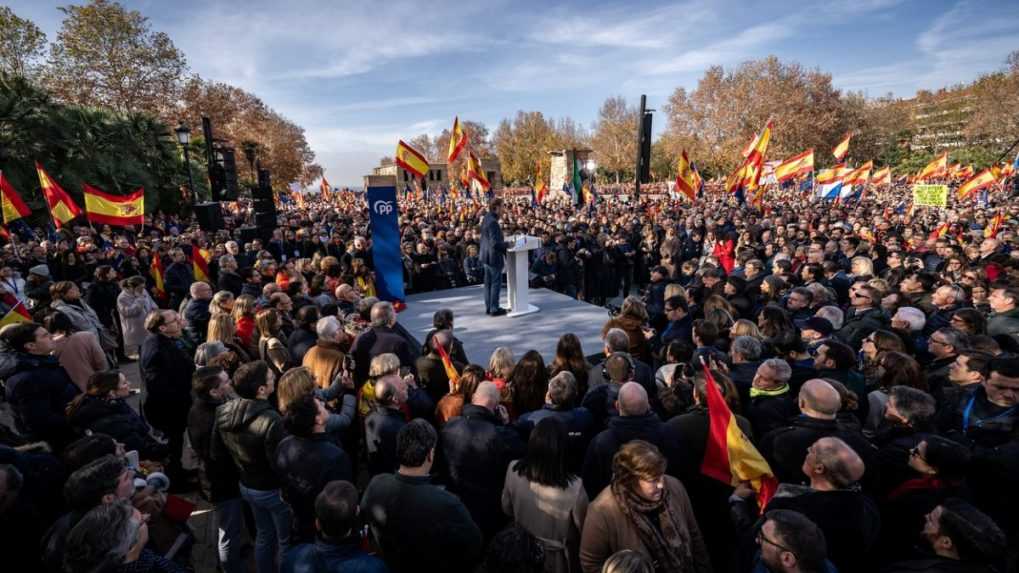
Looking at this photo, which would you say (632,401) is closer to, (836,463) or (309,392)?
(836,463)

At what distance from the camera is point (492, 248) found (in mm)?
8234

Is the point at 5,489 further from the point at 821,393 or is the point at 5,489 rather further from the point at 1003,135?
the point at 1003,135

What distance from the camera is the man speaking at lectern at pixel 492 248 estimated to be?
315 inches

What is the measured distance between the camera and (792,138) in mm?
48500

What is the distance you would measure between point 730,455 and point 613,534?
3.00 feet

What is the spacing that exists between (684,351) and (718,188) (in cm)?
4733

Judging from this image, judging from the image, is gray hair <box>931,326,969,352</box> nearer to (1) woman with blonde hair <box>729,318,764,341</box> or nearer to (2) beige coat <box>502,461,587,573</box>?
(1) woman with blonde hair <box>729,318,764,341</box>

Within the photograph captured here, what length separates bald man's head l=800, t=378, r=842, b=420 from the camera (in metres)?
2.81

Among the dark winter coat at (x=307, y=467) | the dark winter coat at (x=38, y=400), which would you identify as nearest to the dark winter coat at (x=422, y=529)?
the dark winter coat at (x=307, y=467)

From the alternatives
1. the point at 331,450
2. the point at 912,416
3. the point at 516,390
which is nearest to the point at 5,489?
the point at 331,450

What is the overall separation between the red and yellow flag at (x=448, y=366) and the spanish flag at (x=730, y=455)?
2.07 meters

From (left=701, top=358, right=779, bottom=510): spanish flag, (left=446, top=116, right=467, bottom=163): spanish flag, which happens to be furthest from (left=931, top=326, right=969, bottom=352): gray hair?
(left=446, top=116, right=467, bottom=163): spanish flag

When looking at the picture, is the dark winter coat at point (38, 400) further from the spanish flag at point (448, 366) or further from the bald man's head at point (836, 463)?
the bald man's head at point (836, 463)

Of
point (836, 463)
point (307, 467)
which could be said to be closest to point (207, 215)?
point (307, 467)
